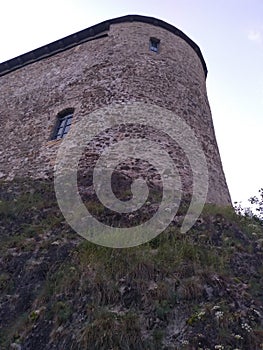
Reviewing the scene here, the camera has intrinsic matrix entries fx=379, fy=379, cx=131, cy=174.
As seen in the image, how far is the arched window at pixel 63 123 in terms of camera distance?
39.4ft

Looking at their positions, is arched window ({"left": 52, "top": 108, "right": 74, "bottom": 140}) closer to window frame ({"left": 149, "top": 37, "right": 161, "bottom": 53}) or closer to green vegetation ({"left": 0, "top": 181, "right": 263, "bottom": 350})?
window frame ({"left": 149, "top": 37, "right": 161, "bottom": 53})

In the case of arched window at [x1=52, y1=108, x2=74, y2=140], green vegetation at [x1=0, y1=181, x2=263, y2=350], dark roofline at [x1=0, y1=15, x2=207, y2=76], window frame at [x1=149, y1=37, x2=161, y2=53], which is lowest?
green vegetation at [x1=0, y1=181, x2=263, y2=350]

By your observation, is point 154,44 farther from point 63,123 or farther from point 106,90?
point 63,123

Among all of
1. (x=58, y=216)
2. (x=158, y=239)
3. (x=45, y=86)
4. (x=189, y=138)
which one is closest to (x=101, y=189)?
(x=58, y=216)

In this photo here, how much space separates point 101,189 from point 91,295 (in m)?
3.87

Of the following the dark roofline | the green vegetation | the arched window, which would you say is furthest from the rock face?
the green vegetation

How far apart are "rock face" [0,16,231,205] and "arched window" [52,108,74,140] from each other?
17 cm

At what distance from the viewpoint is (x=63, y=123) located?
12422mm

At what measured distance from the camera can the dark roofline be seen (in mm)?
15289

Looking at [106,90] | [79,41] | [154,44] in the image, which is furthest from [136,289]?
[79,41]

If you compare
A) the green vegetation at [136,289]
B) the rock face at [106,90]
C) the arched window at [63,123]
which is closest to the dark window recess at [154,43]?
the rock face at [106,90]

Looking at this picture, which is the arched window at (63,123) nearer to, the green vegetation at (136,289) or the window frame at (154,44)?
the window frame at (154,44)

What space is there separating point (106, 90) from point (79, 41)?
4.69 metres

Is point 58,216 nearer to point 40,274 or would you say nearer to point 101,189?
point 101,189
